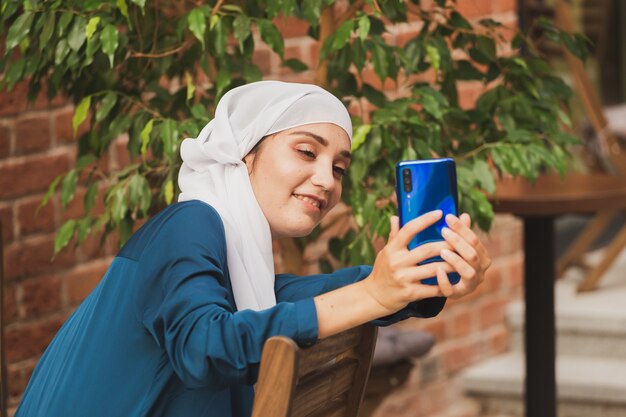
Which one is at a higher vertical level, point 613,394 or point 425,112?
point 425,112

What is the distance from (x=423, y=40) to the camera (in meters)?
2.71

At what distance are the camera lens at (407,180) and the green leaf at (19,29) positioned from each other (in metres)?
1.10

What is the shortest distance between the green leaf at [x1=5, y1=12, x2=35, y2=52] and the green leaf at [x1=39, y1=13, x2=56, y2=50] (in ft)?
0.10

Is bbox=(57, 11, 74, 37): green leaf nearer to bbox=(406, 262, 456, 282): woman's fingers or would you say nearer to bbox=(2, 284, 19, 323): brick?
bbox=(2, 284, 19, 323): brick

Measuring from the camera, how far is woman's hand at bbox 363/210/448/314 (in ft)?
5.08

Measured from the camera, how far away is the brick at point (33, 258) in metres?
2.96

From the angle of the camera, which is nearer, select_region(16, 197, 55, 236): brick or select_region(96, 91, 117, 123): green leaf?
select_region(96, 91, 117, 123): green leaf

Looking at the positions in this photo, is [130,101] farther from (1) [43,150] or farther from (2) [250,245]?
(2) [250,245]

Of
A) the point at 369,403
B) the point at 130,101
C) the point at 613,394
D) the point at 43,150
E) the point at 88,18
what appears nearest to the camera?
the point at 88,18

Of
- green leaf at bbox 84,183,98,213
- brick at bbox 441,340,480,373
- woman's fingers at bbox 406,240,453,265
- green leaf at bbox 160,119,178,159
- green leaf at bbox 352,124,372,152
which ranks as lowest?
brick at bbox 441,340,480,373

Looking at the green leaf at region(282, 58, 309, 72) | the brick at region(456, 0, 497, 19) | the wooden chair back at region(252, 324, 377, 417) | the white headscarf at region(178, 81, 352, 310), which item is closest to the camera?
the wooden chair back at region(252, 324, 377, 417)

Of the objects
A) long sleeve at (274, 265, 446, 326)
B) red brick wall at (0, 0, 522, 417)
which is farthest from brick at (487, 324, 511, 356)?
long sleeve at (274, 265, 446, 326)

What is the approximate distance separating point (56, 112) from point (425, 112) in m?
0.94

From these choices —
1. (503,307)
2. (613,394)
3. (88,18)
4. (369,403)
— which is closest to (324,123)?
(88,18)
